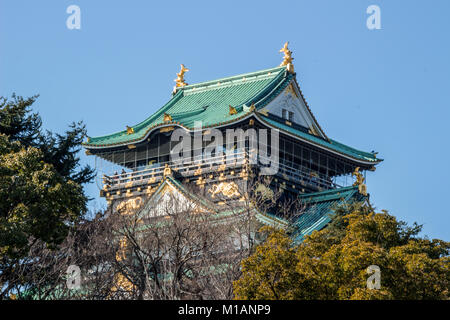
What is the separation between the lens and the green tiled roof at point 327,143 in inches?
1600

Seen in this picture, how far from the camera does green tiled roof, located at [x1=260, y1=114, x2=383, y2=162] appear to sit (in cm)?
4064

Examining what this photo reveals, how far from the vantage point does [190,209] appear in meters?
35.1

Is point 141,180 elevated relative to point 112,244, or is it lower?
elevated

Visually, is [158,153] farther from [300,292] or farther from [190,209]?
[300,292]

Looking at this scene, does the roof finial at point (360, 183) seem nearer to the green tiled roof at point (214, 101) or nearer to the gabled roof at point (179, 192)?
the green tiled roof at point (214, 101)

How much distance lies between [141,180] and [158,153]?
5.98ft

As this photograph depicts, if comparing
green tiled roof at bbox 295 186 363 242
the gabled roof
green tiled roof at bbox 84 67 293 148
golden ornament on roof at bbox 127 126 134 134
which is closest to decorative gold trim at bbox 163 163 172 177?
the gabled roof

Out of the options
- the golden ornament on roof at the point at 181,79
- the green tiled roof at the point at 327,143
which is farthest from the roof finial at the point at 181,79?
the green tiled roof at the point at 327,143

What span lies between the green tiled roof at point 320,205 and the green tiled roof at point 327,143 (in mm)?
2858

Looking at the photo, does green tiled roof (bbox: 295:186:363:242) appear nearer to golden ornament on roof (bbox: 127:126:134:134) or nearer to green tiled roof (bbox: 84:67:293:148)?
green tiled roof (bbox: 84:67:293:148)

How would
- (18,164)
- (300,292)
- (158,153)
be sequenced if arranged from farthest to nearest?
(158,153)
(18,164)
(300,292)

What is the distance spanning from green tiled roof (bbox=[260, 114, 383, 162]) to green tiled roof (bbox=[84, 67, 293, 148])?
1.28 meters

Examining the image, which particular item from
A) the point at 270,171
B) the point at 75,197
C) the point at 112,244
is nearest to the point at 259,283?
the point at 75,197

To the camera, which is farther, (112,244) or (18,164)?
(112,244)
